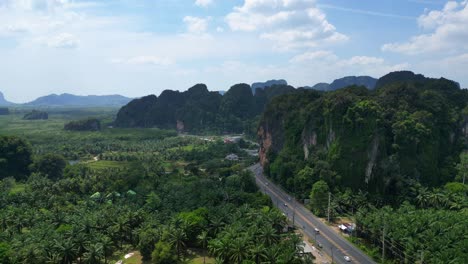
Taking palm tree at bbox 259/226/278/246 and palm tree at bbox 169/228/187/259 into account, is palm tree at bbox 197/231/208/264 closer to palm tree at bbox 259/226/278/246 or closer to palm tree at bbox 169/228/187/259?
palm tree at bbox 169/228/187/259

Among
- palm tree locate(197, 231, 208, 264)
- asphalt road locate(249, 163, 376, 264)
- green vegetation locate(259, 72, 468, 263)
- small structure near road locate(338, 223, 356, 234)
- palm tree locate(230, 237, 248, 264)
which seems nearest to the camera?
palm tree locate(230, 237, 248, 264)

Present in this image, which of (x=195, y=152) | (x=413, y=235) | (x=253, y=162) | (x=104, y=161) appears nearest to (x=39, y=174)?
(x=104, y=161)

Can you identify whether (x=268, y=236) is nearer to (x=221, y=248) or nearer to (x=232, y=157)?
(x=221, y=248)

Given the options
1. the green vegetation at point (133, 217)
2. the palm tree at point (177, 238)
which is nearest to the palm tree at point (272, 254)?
the green vegetation at point (133, 217)

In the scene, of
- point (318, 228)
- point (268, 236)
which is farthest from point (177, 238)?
point (318, 228)

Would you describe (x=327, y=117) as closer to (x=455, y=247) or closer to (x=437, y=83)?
(x=455, y=247)

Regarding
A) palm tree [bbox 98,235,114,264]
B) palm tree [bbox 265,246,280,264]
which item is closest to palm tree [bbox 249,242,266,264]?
palm tree [bbox 265,246,280,264]

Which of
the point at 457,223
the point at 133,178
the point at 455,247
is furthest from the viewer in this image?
the point at 133,178
